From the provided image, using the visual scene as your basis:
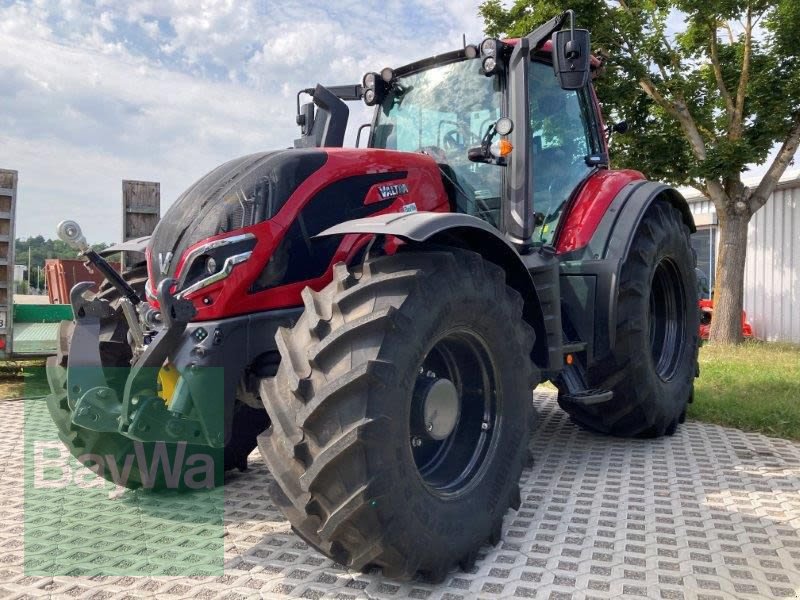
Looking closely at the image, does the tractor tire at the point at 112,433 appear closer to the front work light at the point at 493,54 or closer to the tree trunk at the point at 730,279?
the front work light at the point at 493,54

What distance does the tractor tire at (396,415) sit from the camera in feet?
7.75

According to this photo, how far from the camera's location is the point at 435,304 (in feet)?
8.75

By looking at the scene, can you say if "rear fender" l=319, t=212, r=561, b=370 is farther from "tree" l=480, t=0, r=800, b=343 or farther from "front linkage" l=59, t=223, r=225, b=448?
"tree" l=480, t=0, r=800, b=343

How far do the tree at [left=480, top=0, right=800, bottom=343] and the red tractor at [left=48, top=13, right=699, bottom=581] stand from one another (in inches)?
245

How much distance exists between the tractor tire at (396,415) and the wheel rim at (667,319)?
2.52 metres

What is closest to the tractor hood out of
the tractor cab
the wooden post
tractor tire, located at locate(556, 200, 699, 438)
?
the tractor cab

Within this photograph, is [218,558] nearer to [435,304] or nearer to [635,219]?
[435,304]

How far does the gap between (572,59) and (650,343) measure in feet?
7.32

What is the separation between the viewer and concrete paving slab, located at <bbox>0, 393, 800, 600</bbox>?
2.62 m

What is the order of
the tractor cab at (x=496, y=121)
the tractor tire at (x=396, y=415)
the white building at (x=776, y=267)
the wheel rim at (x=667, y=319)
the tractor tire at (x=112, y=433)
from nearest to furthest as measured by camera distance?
the tractor tire at (x=396, y=415) → the tractor tire at (x=112, y=433) → the tractor cab at (x=496, y=121) → the wheel rim at (x=667, y=319) → the white building at (x=776, y=267)

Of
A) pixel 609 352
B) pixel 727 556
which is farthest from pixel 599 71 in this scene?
pixel 727 556

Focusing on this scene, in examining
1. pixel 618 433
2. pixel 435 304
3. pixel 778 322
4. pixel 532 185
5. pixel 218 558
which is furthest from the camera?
pixel 778 322

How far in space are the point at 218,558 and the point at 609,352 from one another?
2576mm
